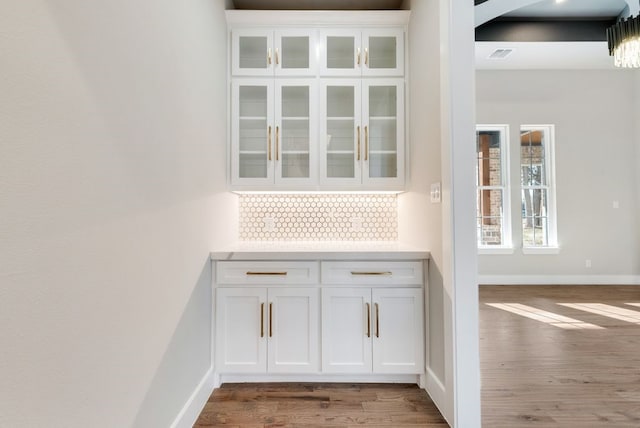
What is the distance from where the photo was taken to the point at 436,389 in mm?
1928

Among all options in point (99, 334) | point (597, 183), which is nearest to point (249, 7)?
point (99, 334)

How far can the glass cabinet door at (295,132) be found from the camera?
248 cm

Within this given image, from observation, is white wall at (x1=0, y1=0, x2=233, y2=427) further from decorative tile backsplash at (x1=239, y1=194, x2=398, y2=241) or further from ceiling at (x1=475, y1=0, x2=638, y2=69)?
ceiling at (x1=475, y1=0, x2=638, y2=69)

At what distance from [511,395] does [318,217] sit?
1.80 metres

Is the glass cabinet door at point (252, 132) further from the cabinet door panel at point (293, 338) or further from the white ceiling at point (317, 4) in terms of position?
the cabinet door panel at point (293, 338)

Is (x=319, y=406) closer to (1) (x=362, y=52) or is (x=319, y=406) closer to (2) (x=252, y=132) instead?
(2) (x=252, y=132)

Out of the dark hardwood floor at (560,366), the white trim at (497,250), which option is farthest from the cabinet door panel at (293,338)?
the white trim at (497,250)

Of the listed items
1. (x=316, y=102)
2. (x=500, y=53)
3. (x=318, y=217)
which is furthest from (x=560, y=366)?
(x=500, y=53)

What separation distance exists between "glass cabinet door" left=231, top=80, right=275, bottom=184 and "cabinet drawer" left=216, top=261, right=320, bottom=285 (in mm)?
670

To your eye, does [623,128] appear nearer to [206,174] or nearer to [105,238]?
[206,174]

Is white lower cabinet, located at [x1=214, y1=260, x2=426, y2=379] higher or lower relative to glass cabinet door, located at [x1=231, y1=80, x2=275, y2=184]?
lower

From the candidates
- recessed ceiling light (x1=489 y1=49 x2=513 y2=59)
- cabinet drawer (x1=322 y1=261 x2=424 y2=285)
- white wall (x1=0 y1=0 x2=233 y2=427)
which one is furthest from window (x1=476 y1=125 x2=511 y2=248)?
white wall (x1=0 y1=0 x2=233 y2=427)

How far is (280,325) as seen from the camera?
2.11 meters

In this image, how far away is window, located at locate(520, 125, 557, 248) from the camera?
5.35 meters
